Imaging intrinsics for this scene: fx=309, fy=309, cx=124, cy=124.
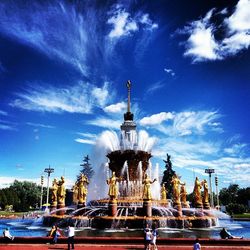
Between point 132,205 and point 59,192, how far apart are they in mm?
8664

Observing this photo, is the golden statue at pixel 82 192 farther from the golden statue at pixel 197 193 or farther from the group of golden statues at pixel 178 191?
the golden statue at pixel 197 193

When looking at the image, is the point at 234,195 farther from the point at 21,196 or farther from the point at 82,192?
the point at 82,192

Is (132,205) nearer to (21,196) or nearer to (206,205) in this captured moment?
(206,205)

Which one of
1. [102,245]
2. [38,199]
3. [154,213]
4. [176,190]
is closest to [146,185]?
[154,213]

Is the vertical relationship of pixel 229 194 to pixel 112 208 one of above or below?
above

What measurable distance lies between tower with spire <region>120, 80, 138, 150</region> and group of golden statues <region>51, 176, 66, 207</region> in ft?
30.0

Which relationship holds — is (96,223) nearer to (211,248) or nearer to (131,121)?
(211,248)

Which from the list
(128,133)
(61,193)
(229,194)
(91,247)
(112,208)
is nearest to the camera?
(91,247)

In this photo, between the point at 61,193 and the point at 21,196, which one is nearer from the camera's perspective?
the point at 61,193

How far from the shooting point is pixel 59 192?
3117cm

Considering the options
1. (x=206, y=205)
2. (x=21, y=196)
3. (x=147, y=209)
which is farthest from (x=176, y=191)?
(x=21, y=196)

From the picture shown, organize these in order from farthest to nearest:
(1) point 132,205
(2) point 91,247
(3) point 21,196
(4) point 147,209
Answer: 1. (3) point 21,196
2. (1) point 132,205
3. (4) point 147,209
4. (2) point 91,247

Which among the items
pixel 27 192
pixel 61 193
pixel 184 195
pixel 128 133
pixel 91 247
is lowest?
pixel 91 247

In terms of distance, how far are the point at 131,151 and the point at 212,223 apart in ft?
35.2
